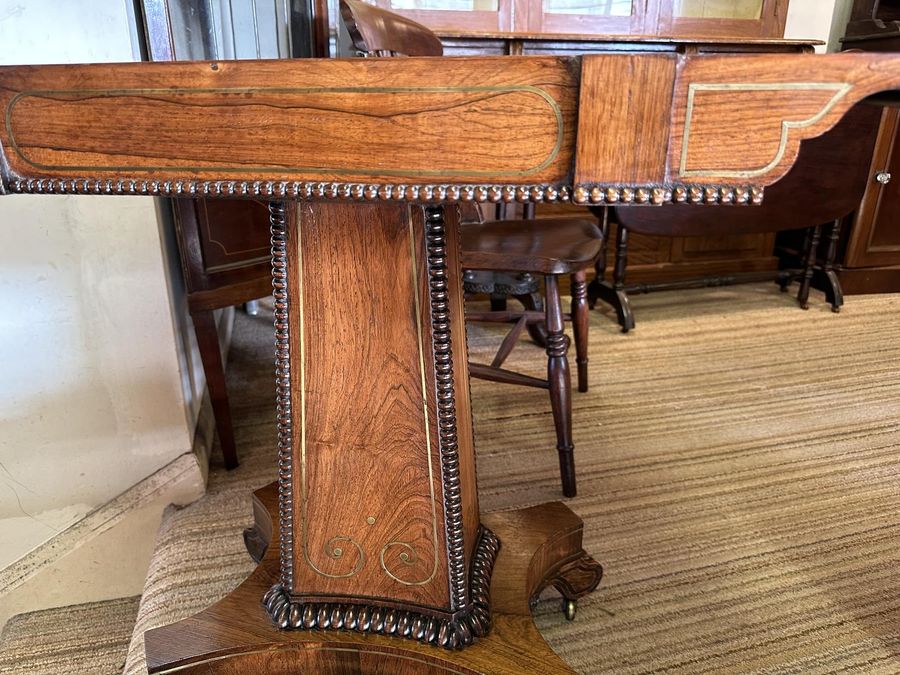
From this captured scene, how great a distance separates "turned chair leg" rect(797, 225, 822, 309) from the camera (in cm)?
279

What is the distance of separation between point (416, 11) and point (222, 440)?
6.17 feet

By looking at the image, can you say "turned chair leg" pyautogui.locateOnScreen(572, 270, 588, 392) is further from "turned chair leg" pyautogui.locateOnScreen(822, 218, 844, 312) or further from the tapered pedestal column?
"turned chair leg" pyautogui.locateOnScreen(822, 218, 844, 312)

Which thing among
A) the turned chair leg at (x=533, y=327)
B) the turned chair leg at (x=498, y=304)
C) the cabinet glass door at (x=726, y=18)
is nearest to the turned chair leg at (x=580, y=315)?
the turned chair leg at (x=533, y=327)

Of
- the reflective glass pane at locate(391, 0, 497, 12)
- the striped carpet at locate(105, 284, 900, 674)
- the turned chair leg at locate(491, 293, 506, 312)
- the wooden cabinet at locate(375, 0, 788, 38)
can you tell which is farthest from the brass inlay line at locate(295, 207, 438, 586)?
the reflective glass pane at locate(391, 0, 497, 12)

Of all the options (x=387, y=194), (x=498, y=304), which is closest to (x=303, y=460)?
(x=387, y=194)

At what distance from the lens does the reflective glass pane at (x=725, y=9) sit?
286 cm

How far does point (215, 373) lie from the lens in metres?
1.53

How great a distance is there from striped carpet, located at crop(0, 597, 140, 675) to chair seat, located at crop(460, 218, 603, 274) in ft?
3.37

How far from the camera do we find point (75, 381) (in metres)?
1.35

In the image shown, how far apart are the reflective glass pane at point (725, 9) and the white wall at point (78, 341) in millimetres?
2444

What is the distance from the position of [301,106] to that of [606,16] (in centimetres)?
260

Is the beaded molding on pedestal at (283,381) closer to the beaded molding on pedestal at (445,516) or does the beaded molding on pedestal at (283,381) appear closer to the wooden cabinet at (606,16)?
the beaded molding on pedestal at (445,516)

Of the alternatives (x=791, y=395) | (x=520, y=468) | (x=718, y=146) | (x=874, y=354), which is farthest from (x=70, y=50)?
(x=874, y=354)

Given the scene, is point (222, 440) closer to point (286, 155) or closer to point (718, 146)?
point (286, 155)
